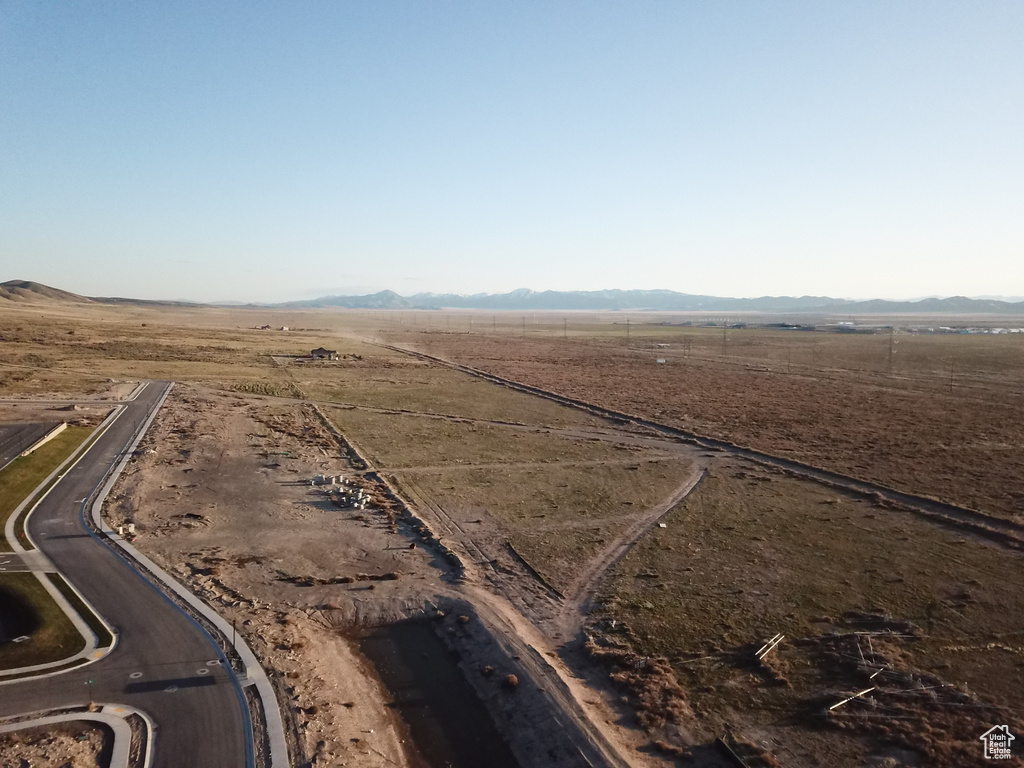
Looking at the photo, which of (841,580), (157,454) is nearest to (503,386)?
→ (157,454)

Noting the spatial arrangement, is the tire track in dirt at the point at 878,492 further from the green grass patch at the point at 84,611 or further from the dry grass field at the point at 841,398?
the green grass patch at the point at 84,611

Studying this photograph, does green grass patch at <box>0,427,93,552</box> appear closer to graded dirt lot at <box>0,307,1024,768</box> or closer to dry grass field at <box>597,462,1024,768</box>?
graded dirt lot at <box>0,307,1024,768</box>

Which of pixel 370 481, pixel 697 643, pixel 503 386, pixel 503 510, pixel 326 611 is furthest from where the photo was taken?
pixel 503 386

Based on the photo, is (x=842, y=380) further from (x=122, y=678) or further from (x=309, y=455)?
(x=122, y=678)

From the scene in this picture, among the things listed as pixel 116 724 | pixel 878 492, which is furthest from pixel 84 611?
pixel 878 492

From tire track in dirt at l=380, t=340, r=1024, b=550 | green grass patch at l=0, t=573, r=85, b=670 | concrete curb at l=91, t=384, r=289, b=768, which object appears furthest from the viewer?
tire track in dirt at l=380, t=340, r=1024, b=550

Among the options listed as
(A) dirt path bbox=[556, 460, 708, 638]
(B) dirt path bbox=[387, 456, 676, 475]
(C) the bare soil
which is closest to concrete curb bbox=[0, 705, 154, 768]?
(C) the bare soil

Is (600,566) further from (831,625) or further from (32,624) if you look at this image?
(32,624)
